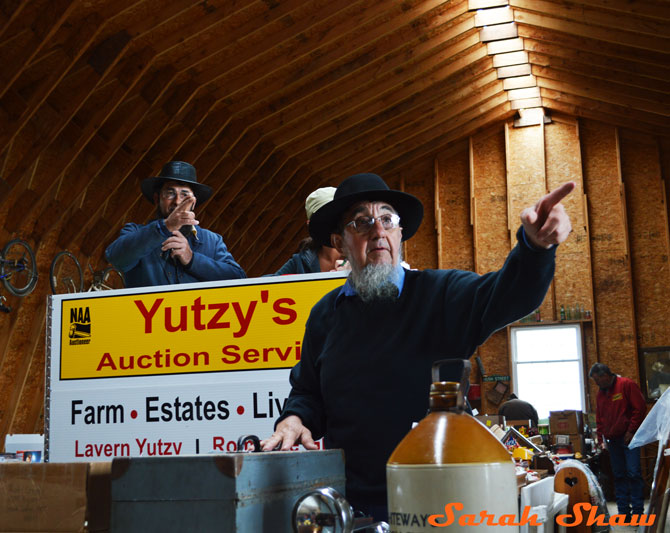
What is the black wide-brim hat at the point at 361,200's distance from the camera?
179 centimetres

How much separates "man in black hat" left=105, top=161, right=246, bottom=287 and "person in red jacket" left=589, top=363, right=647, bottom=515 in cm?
590

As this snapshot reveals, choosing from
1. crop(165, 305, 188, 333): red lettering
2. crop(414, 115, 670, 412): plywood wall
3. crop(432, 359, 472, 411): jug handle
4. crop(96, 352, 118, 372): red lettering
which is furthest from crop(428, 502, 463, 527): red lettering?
crop(414, 115, 670, 412): plywood wall

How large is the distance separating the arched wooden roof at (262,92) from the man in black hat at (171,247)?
12.0 ft

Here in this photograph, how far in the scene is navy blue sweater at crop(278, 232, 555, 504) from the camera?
1487mm

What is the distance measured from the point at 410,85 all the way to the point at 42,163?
5455 mm

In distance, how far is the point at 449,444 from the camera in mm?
844

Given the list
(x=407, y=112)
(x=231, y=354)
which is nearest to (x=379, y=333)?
(x=231, y=354)

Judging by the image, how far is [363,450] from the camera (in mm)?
1528

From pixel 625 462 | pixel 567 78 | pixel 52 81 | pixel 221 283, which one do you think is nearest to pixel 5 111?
pixel 52 81

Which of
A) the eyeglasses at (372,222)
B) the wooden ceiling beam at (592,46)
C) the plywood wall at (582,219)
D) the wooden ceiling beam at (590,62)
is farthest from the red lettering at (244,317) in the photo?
the plywood wall at (582,219)

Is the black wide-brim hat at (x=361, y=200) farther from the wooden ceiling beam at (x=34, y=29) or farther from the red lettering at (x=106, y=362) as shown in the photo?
the wooden ceiling beam at (x=34, y=29)

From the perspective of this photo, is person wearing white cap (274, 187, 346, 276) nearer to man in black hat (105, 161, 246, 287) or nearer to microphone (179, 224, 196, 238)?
man in black hat (105, 161, 246, 287)

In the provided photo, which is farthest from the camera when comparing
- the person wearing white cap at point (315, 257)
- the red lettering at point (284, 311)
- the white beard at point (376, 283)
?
the person wearing white cap at point (315, 257)

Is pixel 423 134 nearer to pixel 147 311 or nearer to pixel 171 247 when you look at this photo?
pixel 171 247
